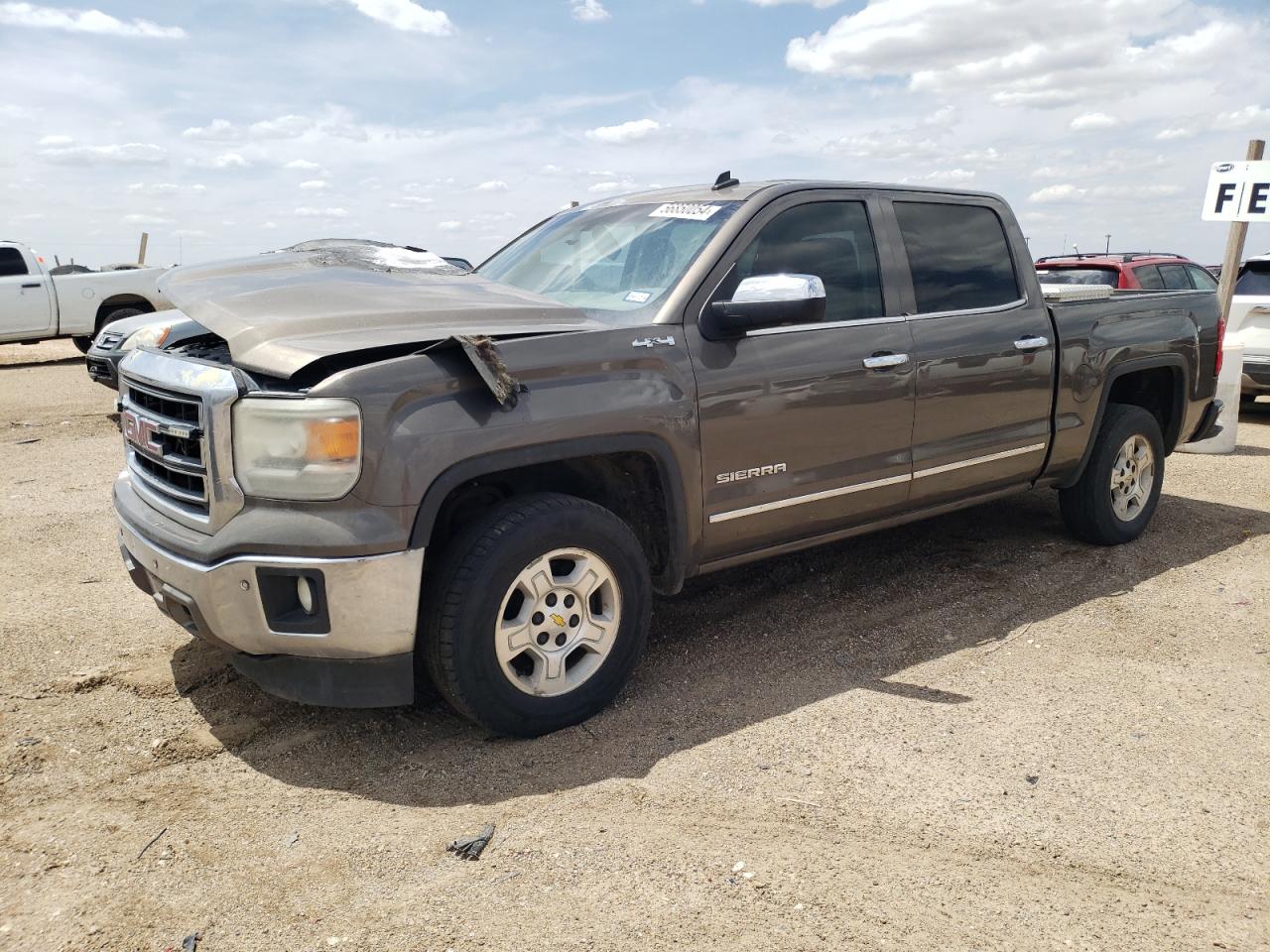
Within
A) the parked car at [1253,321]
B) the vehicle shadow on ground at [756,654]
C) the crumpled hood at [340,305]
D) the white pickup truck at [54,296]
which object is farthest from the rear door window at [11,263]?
the parked car at [1253,321]

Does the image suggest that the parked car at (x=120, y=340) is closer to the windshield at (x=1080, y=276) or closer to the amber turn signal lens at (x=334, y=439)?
the amber turn signal lens at (x=334, y=439)

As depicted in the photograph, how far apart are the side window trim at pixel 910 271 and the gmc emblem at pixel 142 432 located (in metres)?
3.04

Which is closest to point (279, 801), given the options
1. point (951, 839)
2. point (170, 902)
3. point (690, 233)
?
point (170, 902)

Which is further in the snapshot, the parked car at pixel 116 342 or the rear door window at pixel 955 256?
the parked car at pixel 116 342

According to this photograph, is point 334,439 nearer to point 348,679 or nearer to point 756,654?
Result: point 348,679

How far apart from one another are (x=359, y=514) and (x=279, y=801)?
37.3 inches

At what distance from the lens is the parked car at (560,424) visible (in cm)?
309

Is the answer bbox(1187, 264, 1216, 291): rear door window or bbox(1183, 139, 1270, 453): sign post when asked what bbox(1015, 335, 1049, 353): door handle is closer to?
bbox(1183, 139, 1270, 453): sign post

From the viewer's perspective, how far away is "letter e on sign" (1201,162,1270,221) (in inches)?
366

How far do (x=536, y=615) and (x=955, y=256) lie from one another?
9.16ft

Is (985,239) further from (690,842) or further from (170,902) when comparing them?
(170,902)

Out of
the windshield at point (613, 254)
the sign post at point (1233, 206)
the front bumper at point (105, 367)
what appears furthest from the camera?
the front bumper at point (105, 367)

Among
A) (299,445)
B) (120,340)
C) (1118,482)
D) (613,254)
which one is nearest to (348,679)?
(299,445)

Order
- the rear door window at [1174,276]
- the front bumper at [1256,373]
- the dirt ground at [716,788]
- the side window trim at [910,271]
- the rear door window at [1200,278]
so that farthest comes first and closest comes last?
the rear door window at [1200,278] → the rear door window at [1174,276] → the front bumper at [1256,373] → the side window trim at [910,271] → the dirt ground at [716,788]
